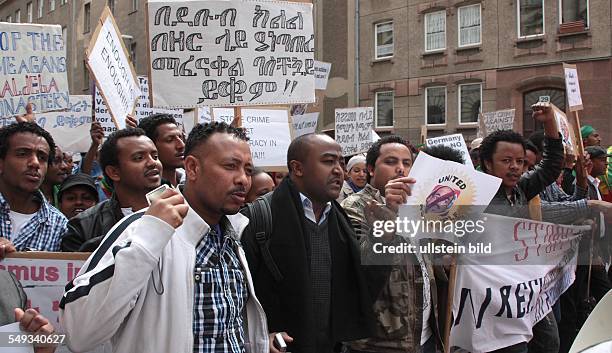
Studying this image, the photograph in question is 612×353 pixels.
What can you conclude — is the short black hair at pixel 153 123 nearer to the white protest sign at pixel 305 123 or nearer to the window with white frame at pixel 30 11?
the white protest sign at pixel 305 123

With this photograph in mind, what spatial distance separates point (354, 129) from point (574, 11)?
12185 millimetres

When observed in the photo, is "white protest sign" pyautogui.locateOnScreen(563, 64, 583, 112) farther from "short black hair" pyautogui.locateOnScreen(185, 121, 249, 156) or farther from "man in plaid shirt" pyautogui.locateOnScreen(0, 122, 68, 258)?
"man in plaid shirt" pyautogui.locateOnScreen(0, 122, 68, 258)

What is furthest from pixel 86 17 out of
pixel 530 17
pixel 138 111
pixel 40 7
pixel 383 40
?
pixel 138 111

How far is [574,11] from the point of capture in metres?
19.2

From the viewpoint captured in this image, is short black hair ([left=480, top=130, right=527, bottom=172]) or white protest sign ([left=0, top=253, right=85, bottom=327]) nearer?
white protest sign ([left=0, top=253, right=85, bottom=327])

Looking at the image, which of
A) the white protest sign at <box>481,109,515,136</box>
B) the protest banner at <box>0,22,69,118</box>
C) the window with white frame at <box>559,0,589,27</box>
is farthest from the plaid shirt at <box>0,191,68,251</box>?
the window with white frame at <box>559,0,589,27</box>

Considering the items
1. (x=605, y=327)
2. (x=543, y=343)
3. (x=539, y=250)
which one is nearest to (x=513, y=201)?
(x=539, y=250)

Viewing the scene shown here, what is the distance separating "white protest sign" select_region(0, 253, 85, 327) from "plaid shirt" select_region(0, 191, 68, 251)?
43cm

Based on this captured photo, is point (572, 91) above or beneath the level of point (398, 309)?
above

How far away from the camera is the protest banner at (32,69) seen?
16.9 ft

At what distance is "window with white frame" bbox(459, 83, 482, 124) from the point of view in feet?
69.4

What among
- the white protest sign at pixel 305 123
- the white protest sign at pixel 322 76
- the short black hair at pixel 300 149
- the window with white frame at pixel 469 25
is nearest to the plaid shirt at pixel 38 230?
the short black hair at pixel 300 149

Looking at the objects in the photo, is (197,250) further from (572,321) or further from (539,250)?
(572,321)

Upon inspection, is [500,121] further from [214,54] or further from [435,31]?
[435,31]
